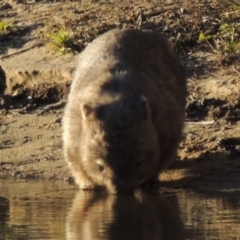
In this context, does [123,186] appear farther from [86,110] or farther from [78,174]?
[78,174]

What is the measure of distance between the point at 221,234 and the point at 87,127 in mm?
2158

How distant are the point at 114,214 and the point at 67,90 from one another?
4373 mm

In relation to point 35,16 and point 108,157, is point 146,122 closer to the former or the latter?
point 108,157

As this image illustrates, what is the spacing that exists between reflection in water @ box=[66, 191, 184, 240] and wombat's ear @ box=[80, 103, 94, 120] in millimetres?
691

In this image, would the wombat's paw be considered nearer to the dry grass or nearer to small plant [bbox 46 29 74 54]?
the dry grass

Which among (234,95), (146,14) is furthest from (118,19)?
(234,95)

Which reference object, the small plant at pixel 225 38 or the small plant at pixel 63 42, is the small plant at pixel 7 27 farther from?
the small plant at pixel 225 38

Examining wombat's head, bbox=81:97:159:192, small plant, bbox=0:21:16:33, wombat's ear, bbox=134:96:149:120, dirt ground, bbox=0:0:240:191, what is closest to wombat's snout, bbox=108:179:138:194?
wombat's head, bbox=81:97:159:192

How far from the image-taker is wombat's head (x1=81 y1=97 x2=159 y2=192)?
8.91 meters

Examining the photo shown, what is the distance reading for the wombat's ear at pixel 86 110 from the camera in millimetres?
9188

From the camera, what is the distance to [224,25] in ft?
42.2

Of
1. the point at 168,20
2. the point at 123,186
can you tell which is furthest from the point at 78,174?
the point at 168,20

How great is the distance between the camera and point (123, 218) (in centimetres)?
820

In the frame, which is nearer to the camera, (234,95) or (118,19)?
(234,95)
